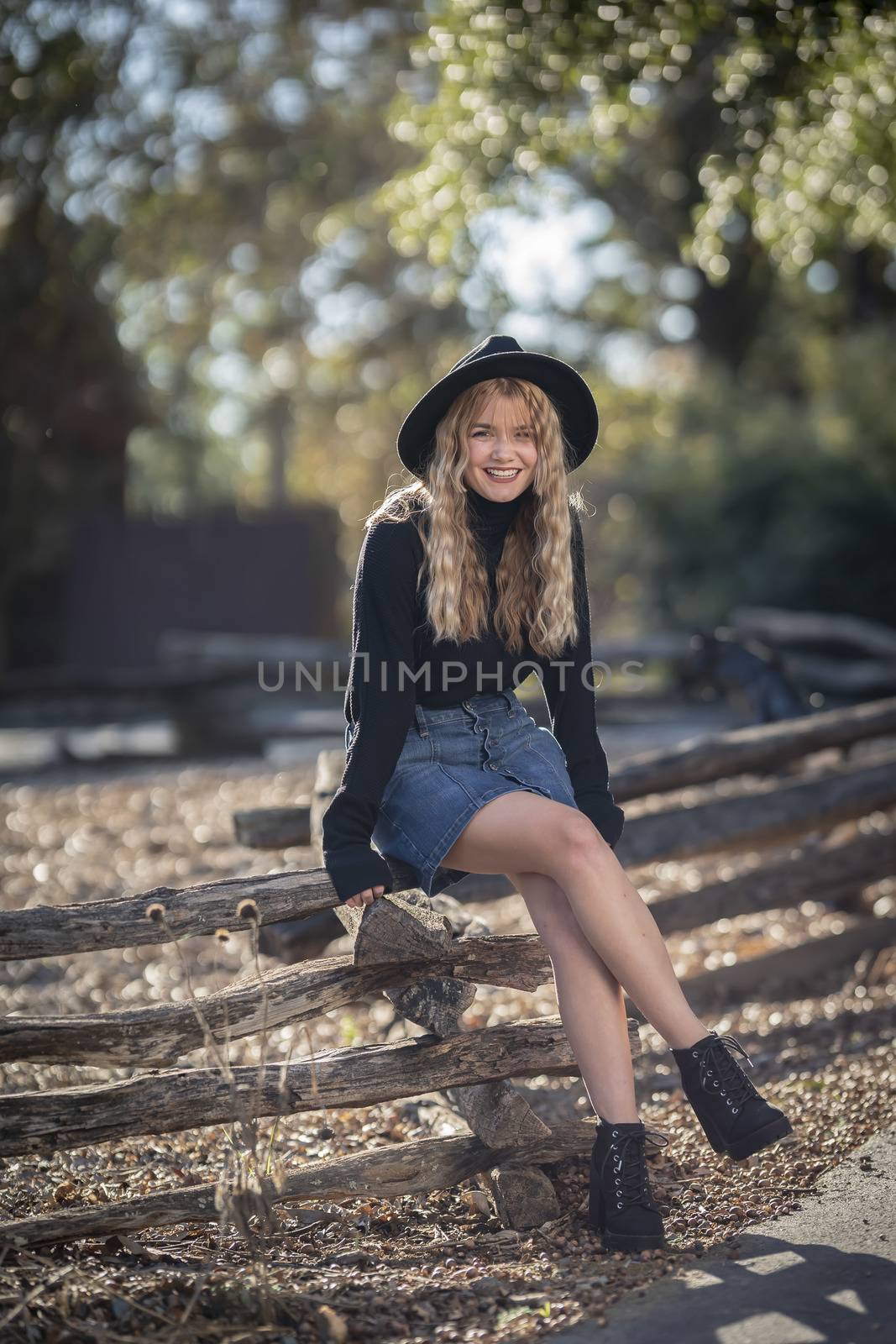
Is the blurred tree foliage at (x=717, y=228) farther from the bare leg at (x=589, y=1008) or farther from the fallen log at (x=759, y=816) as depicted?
the bare leg at (x=589, y=1008)

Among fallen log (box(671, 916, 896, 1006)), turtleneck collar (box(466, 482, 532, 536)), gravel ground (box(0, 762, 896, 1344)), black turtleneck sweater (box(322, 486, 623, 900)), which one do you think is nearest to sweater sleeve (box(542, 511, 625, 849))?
black turtleneck sweater (box(322, 486, 623, 900))

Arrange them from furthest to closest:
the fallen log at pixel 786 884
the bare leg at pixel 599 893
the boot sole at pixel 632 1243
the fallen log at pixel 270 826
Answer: the fallen log at pixel 786 884 < the fallen log at pixel 270 826 < the bare leg at pixel 599 893 < the boot sole at pixel 632 1243

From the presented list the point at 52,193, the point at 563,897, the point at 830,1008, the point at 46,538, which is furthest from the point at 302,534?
the point at 563,897

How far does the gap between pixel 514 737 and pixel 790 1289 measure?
1.52 m

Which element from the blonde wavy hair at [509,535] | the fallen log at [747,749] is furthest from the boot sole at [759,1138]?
the fallen log at [747,749]

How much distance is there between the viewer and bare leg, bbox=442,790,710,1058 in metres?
3.13

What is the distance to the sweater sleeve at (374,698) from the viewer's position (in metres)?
3.19

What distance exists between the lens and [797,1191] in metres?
3.32

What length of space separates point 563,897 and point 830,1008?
7.60 feet

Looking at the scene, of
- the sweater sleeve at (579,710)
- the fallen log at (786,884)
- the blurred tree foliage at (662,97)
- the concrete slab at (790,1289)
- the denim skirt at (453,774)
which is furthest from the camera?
the blurred tree foliage at (662,97)

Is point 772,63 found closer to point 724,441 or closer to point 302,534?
point 724,441

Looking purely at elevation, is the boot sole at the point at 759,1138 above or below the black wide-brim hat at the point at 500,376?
below

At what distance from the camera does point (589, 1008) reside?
3.19 meters

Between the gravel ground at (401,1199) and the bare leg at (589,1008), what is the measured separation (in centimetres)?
36
